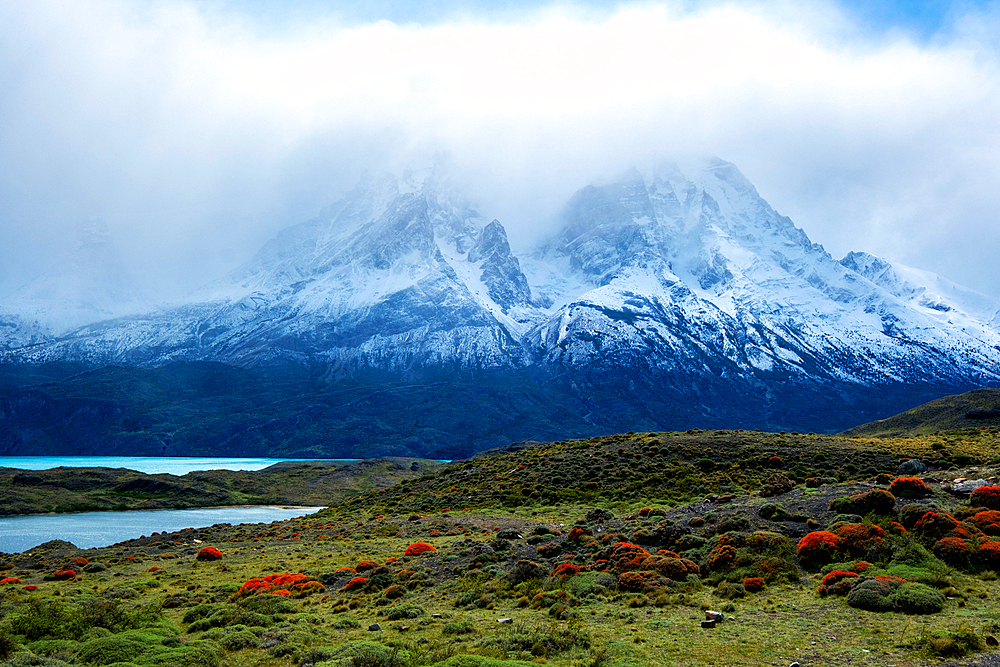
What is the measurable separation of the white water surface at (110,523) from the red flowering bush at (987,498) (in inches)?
3476

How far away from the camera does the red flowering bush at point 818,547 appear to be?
27266 mm

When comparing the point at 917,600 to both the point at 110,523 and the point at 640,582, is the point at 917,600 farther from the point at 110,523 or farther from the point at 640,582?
the point at 110,523

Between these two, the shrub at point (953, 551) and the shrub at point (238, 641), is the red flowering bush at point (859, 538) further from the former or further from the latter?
the shrub at point (238, 641)

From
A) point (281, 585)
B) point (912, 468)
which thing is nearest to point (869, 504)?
point (912, 468)

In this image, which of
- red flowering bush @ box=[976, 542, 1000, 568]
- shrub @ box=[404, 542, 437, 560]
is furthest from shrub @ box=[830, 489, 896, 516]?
shrub @ box=[404, 542, 437, 560]

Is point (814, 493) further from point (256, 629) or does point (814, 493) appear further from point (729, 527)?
point (256, 629)

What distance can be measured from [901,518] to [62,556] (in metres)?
64.5

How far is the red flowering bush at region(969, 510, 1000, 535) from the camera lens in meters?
26.7

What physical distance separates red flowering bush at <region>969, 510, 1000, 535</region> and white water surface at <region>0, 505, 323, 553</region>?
88.0m

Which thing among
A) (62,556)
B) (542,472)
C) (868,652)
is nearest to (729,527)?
(868,652)

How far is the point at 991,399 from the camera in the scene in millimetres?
142750

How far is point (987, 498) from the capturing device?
102ft

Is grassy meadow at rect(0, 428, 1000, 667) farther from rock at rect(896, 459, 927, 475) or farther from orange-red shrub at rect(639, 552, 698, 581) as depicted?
rock at rect(896, 459, 927, 475)

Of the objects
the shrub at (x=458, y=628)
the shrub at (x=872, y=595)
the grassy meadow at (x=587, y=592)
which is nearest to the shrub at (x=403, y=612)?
the grassy meadow at (x=587, y=592)
